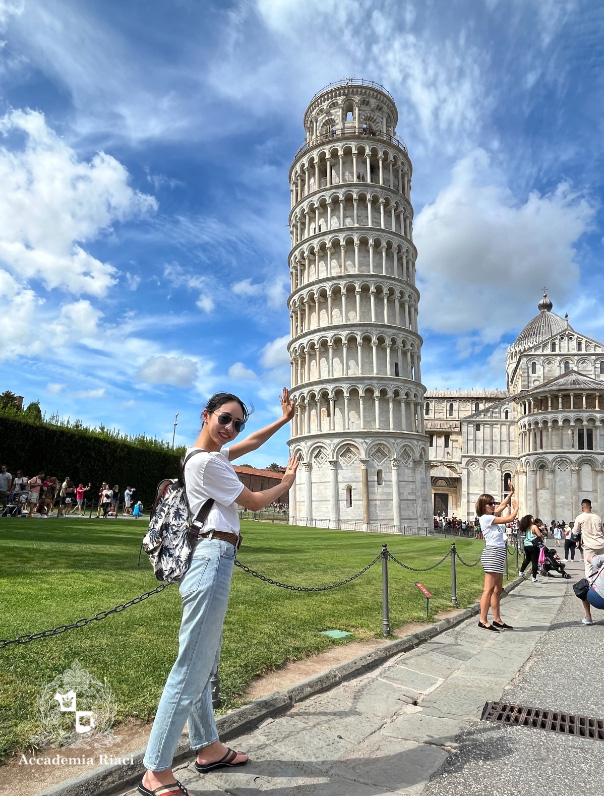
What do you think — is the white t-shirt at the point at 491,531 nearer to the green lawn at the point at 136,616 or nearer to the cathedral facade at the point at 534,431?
the green lawn at the point at 136,616

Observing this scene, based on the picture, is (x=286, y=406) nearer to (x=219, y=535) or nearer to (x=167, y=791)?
(x=219, y=535)

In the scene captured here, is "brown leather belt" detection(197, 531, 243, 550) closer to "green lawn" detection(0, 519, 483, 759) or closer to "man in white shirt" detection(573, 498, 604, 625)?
"green lawn" detection(0, 519, 483, 759)

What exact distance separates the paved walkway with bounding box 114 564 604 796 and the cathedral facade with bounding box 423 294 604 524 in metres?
58.2

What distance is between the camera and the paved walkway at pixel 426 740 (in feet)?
12.8

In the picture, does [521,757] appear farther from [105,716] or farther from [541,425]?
[541,425]

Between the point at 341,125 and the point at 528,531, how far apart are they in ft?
157

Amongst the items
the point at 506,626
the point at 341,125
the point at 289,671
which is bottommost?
the point at 506,626

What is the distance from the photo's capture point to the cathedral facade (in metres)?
59.7

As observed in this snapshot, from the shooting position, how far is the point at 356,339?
47562 mm

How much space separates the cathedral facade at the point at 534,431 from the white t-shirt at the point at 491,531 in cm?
5507

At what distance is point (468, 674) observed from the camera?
6.89 meters

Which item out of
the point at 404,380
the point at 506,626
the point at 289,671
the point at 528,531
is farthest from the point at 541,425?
the point at 289,671

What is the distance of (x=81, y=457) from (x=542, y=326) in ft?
237

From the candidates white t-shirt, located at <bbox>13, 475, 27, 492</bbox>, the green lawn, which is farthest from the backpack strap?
white t-shirt, located at <bbox>13, 475, 27, 492</bbox>
